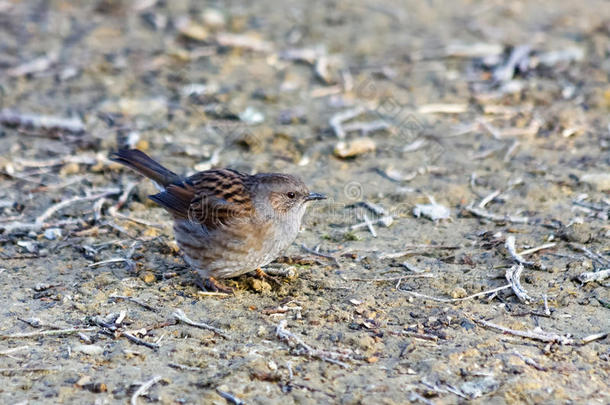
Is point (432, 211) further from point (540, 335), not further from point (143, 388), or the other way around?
point (143, 388)

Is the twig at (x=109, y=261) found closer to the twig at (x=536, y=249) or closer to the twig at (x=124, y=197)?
→ the twig at (x=124, y=197)

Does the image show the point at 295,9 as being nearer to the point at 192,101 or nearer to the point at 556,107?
the point at 192,101

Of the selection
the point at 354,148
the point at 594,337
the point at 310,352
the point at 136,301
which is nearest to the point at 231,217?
the point at 136,301

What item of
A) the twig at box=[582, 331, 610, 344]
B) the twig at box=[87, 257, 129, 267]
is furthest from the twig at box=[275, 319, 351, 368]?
the twig at box=[87, 257, 129, 267]

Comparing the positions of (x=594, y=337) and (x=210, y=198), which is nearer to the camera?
(x=594, y=337)

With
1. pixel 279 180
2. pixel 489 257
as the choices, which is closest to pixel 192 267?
pixel 279 180
